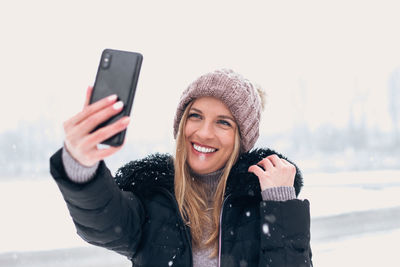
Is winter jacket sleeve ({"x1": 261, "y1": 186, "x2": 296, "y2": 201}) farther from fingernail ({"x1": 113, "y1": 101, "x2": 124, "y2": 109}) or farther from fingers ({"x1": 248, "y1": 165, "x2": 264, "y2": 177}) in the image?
fingernail ({"x1": 113, "y1": 101, "x2": 124, "y2": 109})

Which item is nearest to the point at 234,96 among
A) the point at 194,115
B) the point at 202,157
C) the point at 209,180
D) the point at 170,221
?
the point at 194,115

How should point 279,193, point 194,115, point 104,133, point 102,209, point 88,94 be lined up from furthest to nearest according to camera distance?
point 194,115 < point 279,193 < point 102,209 < point 88,94 < point 104,133

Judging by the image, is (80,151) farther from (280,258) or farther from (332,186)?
(332,186)

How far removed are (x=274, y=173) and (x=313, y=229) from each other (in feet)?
15.9

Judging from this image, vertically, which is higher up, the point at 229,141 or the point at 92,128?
the point at 92,128

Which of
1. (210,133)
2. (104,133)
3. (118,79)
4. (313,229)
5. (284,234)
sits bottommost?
(313,229)

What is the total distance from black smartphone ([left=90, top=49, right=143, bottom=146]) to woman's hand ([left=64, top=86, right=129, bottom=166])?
2cm

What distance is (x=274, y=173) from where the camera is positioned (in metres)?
1.50

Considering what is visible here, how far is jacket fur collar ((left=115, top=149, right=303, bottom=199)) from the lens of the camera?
1.53m

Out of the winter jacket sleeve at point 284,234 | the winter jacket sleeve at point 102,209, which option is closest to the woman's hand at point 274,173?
the winter jacket sleeve at point 284,234

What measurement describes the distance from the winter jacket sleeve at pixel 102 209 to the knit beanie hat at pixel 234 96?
0.52 metres

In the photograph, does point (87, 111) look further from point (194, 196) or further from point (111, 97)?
point (194, 196)

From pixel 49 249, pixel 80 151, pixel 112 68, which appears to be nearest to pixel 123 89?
pixel 112 68

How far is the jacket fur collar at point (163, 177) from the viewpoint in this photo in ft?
5.01
